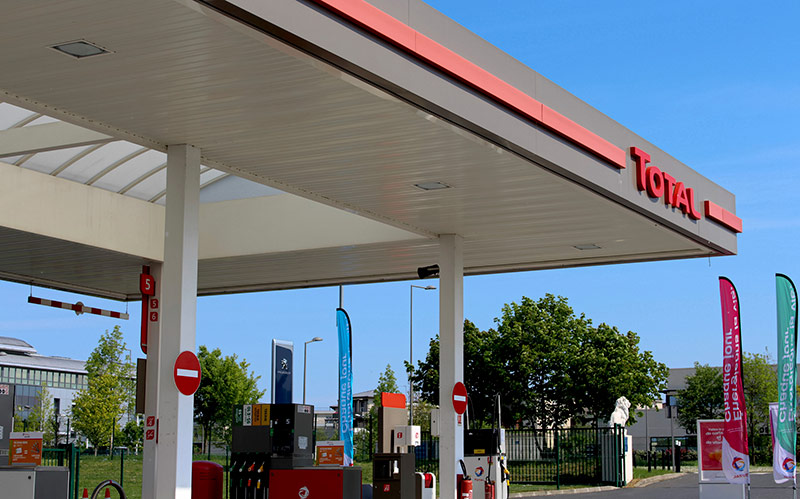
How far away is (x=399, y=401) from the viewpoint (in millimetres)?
18859

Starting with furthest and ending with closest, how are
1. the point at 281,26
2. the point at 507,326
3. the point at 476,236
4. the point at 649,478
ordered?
the point at 507,326, the point at 649,478, the point at 476,236, the point at 281,26

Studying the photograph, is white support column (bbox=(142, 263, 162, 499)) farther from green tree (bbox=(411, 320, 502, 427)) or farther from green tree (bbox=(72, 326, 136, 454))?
green tree (bbox=(411, 320, 502, 427))

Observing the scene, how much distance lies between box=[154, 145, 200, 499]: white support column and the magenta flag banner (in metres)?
9.36

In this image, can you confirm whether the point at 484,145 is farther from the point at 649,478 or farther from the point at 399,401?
the point at 649,478

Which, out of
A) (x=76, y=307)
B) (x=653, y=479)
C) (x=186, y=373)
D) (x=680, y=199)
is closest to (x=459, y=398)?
(x=680, y=199)

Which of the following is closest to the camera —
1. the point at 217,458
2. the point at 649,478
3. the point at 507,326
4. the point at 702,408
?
the point at 649,478

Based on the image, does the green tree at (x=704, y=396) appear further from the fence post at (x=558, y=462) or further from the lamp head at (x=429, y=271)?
the lamp head at (x=429, y=271)

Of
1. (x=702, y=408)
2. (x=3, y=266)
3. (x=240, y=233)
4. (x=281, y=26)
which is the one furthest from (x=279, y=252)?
(x=702, y=408)

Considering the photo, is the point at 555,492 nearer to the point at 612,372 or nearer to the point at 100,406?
the point at 612,372

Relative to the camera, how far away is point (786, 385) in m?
17.5

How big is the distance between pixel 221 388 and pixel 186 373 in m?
46.4

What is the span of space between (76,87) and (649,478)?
93.7 ft

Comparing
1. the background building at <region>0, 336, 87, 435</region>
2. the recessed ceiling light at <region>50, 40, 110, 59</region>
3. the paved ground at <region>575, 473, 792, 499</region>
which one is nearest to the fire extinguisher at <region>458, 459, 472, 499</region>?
the recessed ceiling light at <region>50, 40, 110, 59</region>

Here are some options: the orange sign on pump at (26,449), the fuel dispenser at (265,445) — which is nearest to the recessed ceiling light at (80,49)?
the fuel dispenser at (265,445)
